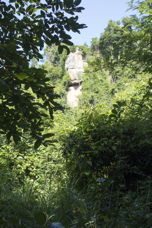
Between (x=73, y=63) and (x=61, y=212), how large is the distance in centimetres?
3440

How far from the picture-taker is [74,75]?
3550 centimetres

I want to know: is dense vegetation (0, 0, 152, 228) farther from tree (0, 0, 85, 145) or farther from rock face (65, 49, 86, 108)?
rock face (65, 49, 86, 108)

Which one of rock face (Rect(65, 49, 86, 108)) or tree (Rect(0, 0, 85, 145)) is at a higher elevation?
rock face (Rect(65, 49, 86, 108))

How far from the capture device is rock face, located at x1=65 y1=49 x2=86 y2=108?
3416 centimetres

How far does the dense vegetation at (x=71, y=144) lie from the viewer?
1679 millimetres

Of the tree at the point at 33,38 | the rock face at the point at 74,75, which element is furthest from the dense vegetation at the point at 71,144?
the rock face at the point at 74,75

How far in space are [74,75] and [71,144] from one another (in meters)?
31.1

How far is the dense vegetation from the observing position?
5.51 feet

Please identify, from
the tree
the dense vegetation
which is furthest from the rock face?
the tree

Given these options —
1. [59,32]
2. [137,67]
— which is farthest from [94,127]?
[59,32]

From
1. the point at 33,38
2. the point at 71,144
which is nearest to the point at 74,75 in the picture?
the point at 71,144

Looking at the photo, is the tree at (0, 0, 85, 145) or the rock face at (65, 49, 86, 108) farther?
the rock face at (65, 49, 86, 108)

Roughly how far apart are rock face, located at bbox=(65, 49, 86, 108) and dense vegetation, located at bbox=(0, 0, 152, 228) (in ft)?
85.7

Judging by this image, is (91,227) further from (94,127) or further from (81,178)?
(94,127)
